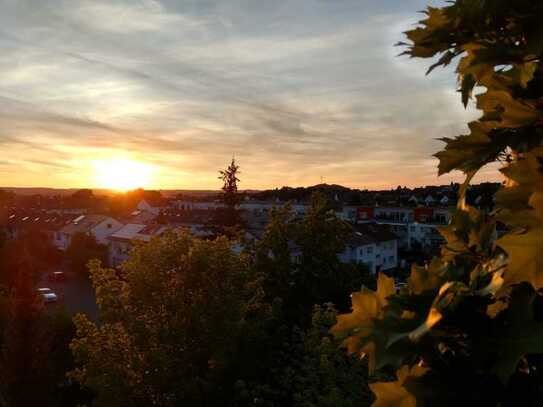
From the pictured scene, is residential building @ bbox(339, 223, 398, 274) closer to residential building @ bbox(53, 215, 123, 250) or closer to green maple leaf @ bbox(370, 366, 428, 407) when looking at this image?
residential building @ bbox(53, 215, 123, 250)

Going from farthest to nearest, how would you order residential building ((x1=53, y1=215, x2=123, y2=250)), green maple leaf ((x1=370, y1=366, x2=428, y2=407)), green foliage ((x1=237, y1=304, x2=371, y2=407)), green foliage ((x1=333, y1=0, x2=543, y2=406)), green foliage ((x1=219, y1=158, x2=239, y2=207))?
residential building ((x1=53, y1=215, x2=123, y2=250)), green foliage ((x1=219, y1=158, x2=239, y2=207)), green foliage ((x1=237, y1=304, x2=371, y2=407)), green maple leaf ((x1=370, y1=366, x2=428, y2=407)), green foliage ((x1=333, y1=0, x2=543, y2=406))

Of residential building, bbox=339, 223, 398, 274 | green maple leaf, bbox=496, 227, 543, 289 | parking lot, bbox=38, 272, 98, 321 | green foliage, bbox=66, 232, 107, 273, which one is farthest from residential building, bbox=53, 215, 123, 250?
green maple leaf, bbox=496, 227, 543, 289

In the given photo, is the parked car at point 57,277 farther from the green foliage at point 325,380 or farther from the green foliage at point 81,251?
the green foliage at point 325,380

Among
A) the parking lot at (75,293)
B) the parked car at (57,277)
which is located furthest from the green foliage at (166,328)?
the parked car at (57,277)

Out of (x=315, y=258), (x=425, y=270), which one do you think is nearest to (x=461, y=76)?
(x=425, y=270)

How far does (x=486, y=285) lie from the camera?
1763 millimetres

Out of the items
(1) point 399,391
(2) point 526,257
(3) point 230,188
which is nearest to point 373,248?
(3) point 230,188

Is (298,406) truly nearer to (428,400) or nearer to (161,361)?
(161,361)

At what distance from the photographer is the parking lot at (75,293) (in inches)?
1389

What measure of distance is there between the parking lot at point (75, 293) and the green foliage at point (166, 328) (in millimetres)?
21005

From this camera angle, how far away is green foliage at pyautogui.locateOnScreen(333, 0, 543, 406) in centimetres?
155

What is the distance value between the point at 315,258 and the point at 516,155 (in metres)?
17.1

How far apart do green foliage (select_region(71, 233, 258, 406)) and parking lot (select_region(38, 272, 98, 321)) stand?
2100 centimetres

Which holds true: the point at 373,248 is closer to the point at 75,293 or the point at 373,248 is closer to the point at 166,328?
the point at 75,293
